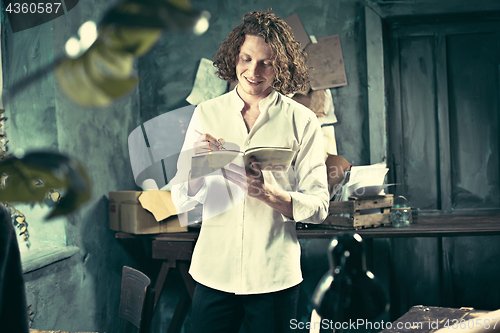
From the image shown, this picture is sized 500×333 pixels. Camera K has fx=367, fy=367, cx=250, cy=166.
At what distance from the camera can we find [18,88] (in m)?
0.22

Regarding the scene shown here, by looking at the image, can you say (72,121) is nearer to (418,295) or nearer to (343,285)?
(343,285)

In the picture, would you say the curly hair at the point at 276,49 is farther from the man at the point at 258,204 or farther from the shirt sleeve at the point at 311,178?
the shirt sleeve at the point at 311,178

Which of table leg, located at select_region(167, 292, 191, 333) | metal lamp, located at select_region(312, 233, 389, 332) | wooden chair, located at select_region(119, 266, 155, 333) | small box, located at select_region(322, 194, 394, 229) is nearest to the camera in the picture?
metal lamp, located at select_region(312, 233, 389, 332)

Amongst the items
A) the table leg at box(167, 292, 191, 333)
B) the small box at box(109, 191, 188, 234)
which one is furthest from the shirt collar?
the table leg at box(167, 292, 191, 333)

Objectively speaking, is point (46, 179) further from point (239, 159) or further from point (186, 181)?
point (186, 181)

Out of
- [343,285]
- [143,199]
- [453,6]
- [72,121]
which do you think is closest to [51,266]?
[143,199]

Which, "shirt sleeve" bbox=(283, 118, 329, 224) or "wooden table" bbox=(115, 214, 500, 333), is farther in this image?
"wooden table" bbox=(115, 214, 500, 333)

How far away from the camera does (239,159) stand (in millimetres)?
1142

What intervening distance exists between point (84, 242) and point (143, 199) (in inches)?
16.5

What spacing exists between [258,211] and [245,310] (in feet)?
1.13

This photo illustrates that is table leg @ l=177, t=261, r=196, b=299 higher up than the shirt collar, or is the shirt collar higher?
the shirt collar

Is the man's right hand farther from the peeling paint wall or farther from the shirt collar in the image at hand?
the peeling paint wall

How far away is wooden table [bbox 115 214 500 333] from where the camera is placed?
202 cm

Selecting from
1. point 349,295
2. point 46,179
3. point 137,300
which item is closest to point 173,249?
point 137,300
